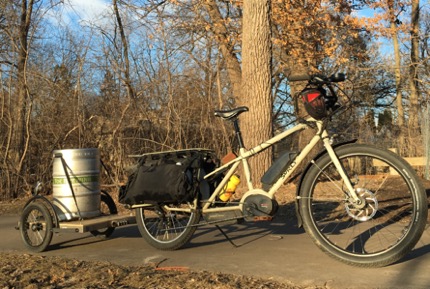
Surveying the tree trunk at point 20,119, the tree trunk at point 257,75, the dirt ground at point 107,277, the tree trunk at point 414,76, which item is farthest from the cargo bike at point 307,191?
the tree trunk at point 414,76

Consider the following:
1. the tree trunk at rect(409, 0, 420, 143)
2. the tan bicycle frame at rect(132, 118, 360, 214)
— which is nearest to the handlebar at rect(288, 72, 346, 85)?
the tan bicycle frame at rect(132, 118, 360, 214)

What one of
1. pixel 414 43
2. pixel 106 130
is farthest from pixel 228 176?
pixel 414 43

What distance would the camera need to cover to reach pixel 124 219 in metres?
5.40

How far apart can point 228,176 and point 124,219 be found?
1462 mm

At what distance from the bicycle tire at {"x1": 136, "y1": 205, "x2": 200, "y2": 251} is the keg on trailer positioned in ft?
2.45

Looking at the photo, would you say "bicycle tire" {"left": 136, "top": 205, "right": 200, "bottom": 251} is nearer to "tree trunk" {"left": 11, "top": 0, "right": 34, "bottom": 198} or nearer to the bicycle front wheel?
the bicycle front wheel

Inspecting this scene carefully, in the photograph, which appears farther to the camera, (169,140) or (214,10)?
(214,10)

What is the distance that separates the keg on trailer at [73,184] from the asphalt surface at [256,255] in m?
0.45

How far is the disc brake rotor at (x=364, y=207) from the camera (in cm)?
405

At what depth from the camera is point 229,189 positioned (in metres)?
4.90

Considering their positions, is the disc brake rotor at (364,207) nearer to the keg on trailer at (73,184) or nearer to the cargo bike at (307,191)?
the cargo bike at (307,191)

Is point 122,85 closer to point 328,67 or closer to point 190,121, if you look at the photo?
point 190,121

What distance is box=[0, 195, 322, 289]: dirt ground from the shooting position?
3701 millimetres

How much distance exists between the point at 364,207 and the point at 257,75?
15.7ft
